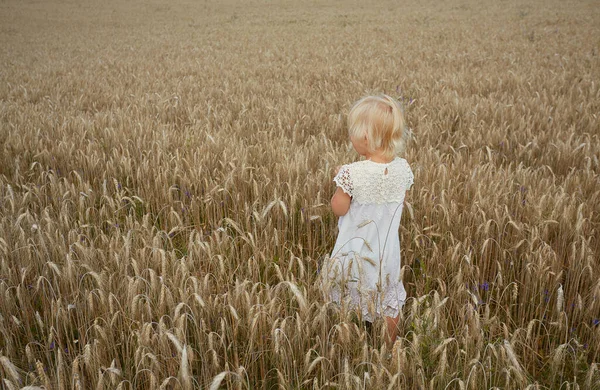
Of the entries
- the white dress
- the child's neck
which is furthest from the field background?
the child's neck

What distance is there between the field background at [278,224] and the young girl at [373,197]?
0.49 feet

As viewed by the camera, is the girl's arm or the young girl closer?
the young girl

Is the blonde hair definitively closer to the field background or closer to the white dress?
the white dress

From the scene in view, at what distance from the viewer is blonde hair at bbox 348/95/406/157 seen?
1.86 m

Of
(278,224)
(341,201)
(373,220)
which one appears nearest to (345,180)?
(341,201)

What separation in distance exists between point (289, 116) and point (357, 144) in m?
3.32

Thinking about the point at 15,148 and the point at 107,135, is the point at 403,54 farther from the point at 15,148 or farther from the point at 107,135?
the point at 15,148

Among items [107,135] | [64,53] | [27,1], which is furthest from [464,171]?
[27,1]

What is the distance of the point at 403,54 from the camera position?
1065cm

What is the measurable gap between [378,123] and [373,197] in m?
0.37

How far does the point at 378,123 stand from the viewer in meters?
1.87

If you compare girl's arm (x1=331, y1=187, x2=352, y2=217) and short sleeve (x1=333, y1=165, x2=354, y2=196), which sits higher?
short sleeve (x1=333, y1=165, x2=354, y2=196)

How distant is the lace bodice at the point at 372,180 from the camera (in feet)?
6.45

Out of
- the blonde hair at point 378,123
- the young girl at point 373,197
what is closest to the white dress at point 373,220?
the young girl at point 373,197
